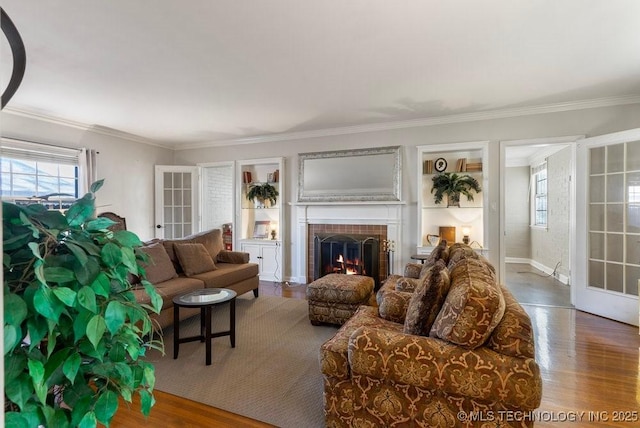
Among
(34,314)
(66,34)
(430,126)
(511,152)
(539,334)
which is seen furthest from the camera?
(511,152)

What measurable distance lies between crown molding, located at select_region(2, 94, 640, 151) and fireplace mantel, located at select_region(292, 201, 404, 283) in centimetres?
117

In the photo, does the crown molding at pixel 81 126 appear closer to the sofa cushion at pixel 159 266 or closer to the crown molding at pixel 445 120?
the crown molding at pixel 445 120

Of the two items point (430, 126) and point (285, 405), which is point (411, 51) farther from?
point (285, 405)

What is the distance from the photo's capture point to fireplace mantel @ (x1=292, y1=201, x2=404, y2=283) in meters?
4.78

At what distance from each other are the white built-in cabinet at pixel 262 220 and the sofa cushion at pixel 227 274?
111 centimetres

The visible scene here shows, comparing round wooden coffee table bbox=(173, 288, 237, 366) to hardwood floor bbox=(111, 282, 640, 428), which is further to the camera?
round wooden coffee table bbox=(173, 288, 237, 366)

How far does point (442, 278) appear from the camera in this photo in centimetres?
188

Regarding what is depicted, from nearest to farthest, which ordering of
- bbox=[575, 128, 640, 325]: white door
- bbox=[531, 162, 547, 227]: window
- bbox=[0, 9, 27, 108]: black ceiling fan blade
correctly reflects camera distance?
1. bbox=[0, 9, 27, 108]: black ceiling fan blade
2. bbox=[575, 128, 640, 325]: white door
3. bbox=[531, 162, 547, 227]: window

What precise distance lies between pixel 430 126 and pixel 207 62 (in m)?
3.17

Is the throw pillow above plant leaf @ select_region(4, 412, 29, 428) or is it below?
below

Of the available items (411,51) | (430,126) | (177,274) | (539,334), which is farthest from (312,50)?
(539,334)

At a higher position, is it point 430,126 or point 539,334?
point 430,126

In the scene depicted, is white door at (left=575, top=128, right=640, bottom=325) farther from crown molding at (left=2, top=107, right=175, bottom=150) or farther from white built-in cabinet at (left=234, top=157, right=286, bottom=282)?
crown molding at (left=2, top=107, right=175, bottom=150)

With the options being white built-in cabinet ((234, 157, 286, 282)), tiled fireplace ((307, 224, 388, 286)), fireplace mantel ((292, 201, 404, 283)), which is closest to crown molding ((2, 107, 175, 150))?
white built-in cabinet ((234, 157, 286, 282))
